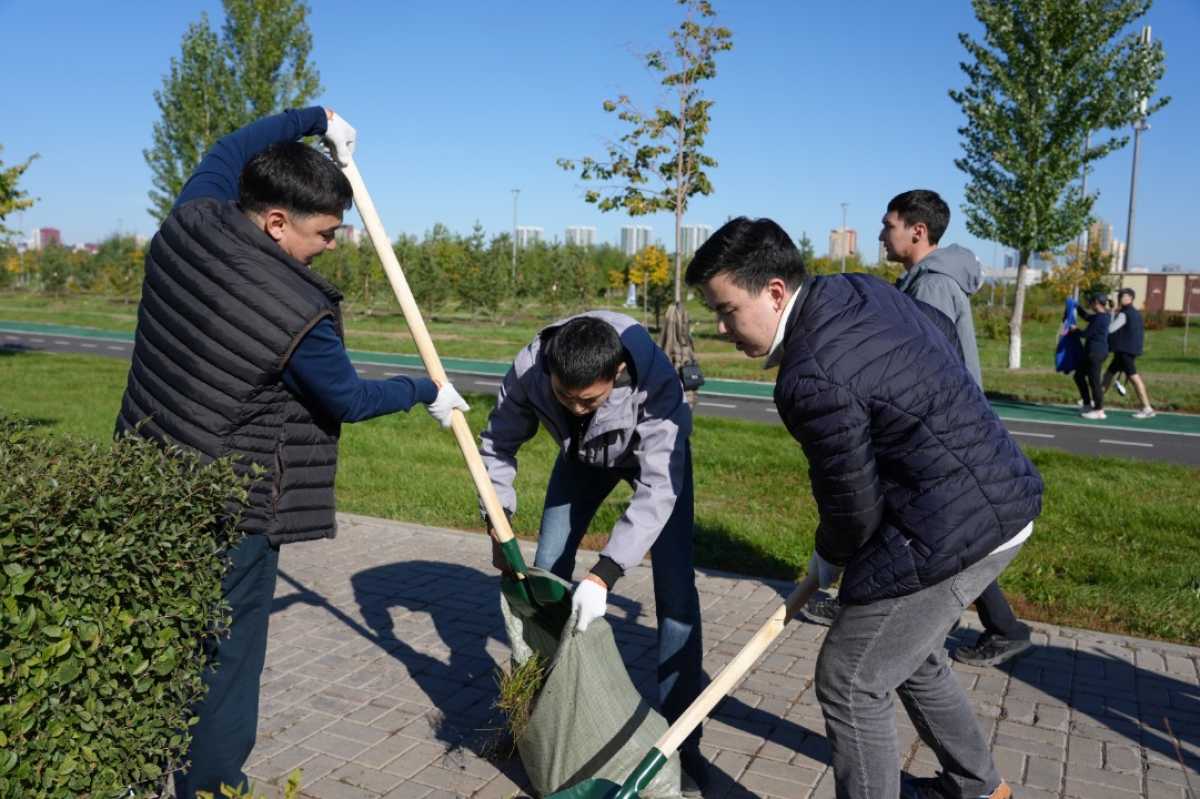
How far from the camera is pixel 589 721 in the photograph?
316cm

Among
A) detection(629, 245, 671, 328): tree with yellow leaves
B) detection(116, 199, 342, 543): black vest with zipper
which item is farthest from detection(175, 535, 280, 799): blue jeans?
detection(629, 245, 671, 328): tree with yellow leaves

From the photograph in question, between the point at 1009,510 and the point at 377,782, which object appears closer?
the point at 1009,510

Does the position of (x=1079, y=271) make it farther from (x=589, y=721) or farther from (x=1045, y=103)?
(x=589, y=721)

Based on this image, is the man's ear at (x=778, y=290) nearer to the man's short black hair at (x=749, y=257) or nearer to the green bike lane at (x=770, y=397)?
the man's short black hair at (x=749, y=257)

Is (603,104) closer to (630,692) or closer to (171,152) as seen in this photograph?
(630,692)

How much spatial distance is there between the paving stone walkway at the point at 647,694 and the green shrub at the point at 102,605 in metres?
1.11

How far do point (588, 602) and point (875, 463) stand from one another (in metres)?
1.00

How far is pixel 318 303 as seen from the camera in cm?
278

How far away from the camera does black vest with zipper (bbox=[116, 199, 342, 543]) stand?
271 centimetres

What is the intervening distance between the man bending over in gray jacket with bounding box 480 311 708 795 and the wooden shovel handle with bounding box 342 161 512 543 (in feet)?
0.82

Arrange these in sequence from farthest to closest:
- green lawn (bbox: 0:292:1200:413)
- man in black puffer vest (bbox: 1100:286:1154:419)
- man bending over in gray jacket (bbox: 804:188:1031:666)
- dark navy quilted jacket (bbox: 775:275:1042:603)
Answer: green lawn (bbox: 0:292:1200:413), man in black puffer vest (bbox: 1100:286:1154:419), man bending over in gray jacket (bbox: 804:188:1031:666), dark navy quilted jacket (bbox: 775:275:1042:603)

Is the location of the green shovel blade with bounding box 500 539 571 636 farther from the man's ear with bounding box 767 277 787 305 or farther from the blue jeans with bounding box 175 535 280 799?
the man's ear with bounding box 767 277 787 305

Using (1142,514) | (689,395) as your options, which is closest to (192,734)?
(1142,514)

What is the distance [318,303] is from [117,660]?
1.04 m
